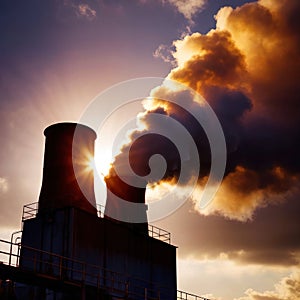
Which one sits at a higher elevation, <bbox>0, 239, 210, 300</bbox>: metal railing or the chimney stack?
the chimney stack

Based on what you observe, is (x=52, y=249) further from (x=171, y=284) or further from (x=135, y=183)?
(x=171, y=284)

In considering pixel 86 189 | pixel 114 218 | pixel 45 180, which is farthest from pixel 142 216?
pixel 45 180

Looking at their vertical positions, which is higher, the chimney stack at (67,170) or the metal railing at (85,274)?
the chimney stack at (67,170)

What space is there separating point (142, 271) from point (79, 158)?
26.9 feet

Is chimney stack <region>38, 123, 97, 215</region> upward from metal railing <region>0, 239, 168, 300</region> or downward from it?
upward

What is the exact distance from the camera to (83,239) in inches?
1098

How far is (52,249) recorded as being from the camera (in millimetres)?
27656

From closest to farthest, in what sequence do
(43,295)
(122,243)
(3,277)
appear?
(3,277)
(43,295)
(122,243)

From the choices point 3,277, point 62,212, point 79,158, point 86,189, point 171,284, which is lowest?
point 3,277

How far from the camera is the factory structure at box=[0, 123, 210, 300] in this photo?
26.8m

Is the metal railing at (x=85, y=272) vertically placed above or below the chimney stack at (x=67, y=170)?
below

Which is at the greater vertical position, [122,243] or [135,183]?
[135,183]

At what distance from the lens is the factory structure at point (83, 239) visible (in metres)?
26.8

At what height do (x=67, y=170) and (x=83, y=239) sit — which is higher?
(x=67, y=170)
